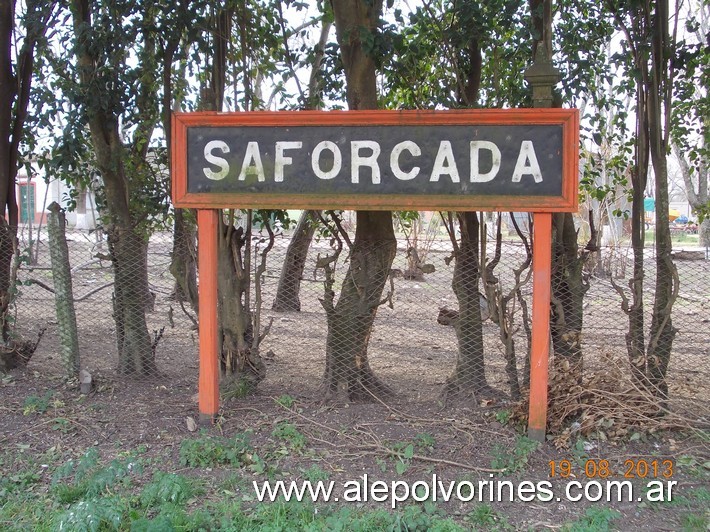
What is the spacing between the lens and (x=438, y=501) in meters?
3.84

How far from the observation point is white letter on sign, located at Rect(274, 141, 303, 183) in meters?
4.59

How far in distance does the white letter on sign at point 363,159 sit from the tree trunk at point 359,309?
83cm

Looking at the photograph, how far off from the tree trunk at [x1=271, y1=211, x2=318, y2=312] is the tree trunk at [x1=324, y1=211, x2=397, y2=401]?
10.3ft

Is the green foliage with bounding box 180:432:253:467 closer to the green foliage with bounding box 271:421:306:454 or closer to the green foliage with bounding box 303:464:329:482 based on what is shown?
the green foliage with bounding box 271:421:306:454

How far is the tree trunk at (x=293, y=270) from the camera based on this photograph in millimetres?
9062

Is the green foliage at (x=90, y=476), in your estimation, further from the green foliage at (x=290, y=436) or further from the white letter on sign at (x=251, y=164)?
the white letter on sign at (x=251, y=164)

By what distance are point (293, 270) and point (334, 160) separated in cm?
586

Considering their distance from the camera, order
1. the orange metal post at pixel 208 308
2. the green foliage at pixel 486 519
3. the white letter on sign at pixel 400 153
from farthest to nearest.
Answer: the orange metal post at pixel 208 308 → the white letter on sign at pixel 400 153 → the green foliage at pixel 486 519

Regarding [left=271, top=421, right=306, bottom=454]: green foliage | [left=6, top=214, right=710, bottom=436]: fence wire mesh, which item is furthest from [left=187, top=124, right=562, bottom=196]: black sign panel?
[left=271, top=421, right=306, bottom=454]: green foliage

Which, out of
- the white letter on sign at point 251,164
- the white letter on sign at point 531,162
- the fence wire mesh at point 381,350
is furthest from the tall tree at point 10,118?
the white letter on sign at point 531,162

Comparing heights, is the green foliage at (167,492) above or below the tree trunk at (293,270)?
below

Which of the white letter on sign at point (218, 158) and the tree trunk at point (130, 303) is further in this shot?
the tree trunk at point (130, 303)
